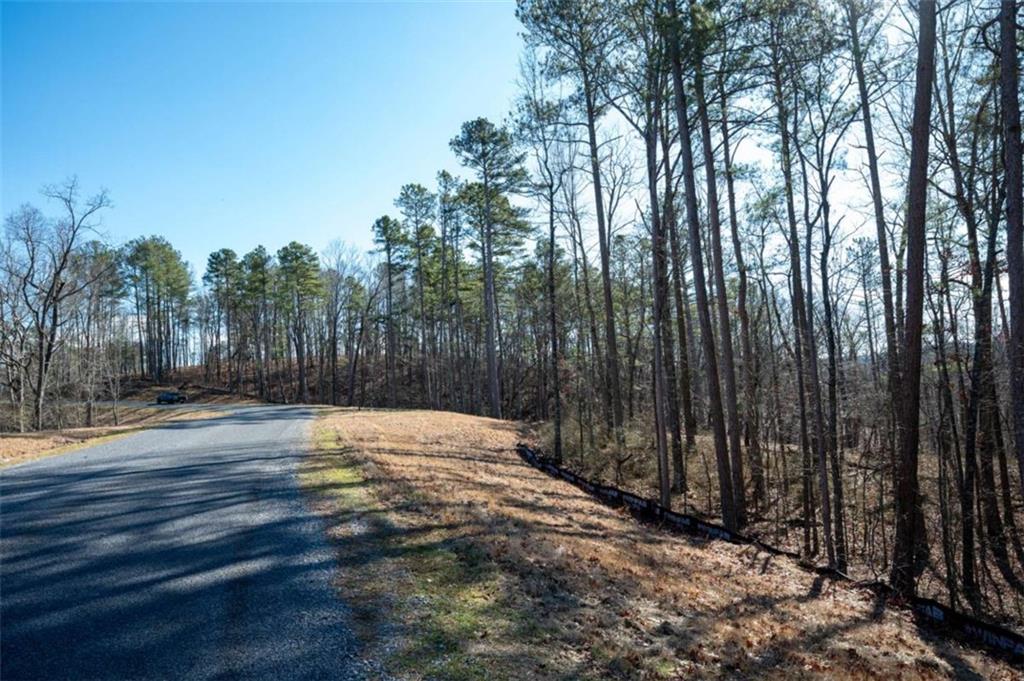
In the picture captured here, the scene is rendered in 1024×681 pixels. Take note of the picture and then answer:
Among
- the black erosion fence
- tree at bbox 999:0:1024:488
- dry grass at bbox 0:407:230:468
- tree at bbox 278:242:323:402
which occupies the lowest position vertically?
the black erosion fence

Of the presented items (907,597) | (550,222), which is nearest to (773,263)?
(550,222)

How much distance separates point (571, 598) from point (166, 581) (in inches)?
155

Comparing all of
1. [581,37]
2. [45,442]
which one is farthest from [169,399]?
[581,37]

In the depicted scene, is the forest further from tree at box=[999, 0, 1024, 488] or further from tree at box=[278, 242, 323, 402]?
tree at box=[278, 242, 323, 402]

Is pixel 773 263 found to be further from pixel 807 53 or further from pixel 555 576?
pixel 555 576

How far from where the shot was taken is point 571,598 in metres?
5.93

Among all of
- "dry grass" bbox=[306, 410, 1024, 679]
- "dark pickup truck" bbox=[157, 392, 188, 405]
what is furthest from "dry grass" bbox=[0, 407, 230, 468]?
"dark pickup truck" bbox=[157, 392, 188, 405]

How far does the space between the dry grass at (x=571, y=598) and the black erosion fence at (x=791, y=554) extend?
0.37m

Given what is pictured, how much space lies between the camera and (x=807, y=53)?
1223 centimetres

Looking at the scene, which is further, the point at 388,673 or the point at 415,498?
the point at 415,498

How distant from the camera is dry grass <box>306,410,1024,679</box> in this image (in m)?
4.74

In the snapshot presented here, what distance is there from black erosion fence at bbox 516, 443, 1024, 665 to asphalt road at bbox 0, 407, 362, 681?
7.77 meters

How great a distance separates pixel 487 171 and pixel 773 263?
512 inches

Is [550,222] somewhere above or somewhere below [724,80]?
below
